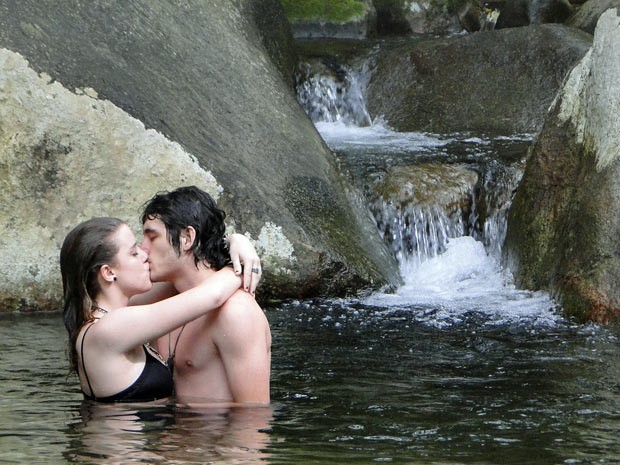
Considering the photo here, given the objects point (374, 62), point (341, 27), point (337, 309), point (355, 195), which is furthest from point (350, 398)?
point (341, 27)

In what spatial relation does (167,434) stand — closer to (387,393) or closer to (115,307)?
(115,307)

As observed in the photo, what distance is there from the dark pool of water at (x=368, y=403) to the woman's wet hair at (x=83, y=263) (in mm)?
419

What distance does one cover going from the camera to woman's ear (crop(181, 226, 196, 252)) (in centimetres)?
462

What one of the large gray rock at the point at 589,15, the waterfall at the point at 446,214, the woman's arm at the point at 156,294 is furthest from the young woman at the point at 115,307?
the large gray rock at the point at 589,15

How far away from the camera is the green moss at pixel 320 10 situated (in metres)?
17.0

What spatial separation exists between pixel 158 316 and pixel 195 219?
1.44 ft

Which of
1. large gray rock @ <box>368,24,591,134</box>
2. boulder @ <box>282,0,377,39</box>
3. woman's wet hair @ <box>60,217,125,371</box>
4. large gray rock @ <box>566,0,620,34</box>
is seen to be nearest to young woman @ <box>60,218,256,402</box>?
woman's wet hair @ <box>60,217,125,371</box>

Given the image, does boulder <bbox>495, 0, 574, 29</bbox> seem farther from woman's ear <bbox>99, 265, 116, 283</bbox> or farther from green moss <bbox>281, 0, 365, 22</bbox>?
woman's ear <bbox>99, 265, 116, 283</bbox>

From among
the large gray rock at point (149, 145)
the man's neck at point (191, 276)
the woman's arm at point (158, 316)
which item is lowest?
the woman's arm at point (158, 316)

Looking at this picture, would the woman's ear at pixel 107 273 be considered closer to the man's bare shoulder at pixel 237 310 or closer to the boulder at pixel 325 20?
the man's bare shoulder at pixel 237 310

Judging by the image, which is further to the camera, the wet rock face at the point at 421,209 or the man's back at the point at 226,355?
the wet rock face at the point at 421,209

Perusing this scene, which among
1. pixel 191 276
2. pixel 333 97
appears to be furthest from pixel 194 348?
pixel 333 97

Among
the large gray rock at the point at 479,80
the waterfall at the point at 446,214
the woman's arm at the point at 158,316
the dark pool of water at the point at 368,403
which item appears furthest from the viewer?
the large gray rock at the point at 479,80

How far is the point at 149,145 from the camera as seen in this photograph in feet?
26.9
